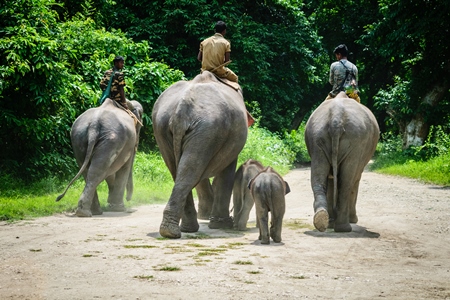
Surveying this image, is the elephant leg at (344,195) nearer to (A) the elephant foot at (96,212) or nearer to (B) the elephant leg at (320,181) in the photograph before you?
(B) the elephant leg at (320,181)

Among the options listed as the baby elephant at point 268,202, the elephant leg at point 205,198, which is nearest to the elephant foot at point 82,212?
the elephant leg at point 205,198

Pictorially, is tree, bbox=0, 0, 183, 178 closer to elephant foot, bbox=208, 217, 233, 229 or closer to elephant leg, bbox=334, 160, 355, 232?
elephant foot, bbox=208, 217, 233, 229

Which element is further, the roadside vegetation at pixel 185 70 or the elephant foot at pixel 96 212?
the roadside vegetation at pixel 185 70

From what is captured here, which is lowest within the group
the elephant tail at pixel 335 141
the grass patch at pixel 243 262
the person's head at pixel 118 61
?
the grass patch at pixel 243 262

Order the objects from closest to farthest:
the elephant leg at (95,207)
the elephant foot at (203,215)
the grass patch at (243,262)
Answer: the grass patch at (243,262)
the elephant foot at (203,215)
the elephant leg at (95,207)

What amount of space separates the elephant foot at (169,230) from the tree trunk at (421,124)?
667 inches

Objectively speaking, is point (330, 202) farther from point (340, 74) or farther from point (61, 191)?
point (61, 191)

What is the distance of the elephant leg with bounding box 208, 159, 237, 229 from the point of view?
9.25m

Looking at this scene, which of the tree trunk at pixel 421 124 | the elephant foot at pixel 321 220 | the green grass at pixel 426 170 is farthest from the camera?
the tree trunk at pixel 421 124

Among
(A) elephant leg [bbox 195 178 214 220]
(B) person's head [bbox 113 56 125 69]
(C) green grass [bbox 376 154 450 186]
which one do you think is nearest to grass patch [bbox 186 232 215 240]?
(A) elephant leg [bbox 195 178 214 220]

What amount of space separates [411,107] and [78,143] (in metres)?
15.6

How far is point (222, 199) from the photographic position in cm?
932

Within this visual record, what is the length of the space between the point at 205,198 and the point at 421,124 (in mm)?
15624

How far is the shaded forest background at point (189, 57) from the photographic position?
13.0 m
